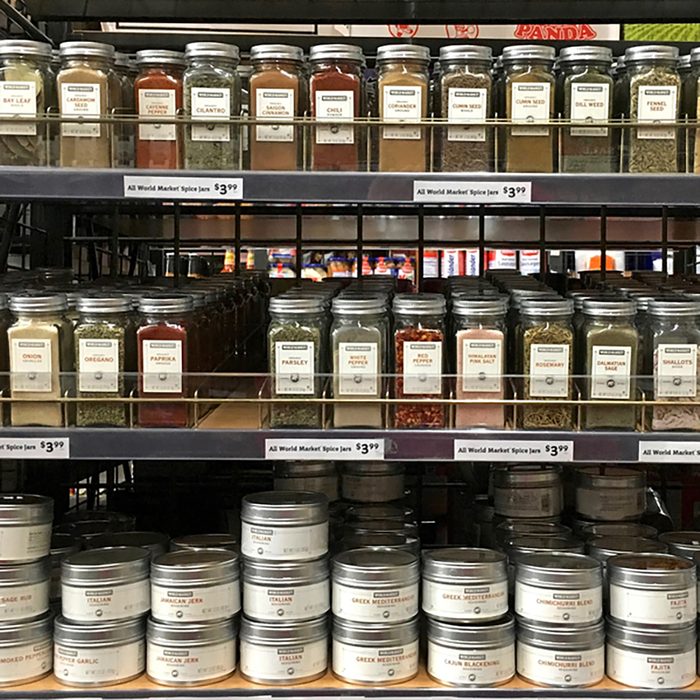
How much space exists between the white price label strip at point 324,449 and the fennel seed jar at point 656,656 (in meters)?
0.53

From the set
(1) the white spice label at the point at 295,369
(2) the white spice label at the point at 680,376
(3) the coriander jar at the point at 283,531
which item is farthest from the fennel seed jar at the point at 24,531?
(2) the white spice label at the point at 680,376

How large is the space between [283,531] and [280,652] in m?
0.20

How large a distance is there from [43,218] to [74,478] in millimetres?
709

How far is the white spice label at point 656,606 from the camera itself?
4.79 ft

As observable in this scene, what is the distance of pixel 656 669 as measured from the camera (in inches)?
57.7

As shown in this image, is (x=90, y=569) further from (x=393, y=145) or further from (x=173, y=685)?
(x=393, y=145)

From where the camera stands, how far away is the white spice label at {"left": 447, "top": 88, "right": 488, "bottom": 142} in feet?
4.81

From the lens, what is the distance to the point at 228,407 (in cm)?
166

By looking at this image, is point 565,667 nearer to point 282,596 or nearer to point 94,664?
point 282,596

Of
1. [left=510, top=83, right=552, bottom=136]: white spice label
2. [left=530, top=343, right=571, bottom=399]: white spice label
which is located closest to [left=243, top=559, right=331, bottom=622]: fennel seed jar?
[left=530, top=343, right=571, bottom=399]: white spice label

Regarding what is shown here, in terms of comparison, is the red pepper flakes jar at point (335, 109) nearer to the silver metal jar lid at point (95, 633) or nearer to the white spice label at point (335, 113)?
the white spice label at point (335, 113)

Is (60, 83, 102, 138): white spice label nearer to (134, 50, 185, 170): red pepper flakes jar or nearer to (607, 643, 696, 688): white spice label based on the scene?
(134, 50, 185, 170): red pepper flakes jar

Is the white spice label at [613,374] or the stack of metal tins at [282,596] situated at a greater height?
the white spice label at [613,374]

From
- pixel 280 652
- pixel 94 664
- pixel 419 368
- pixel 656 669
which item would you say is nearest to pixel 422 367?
pixel 419 368
